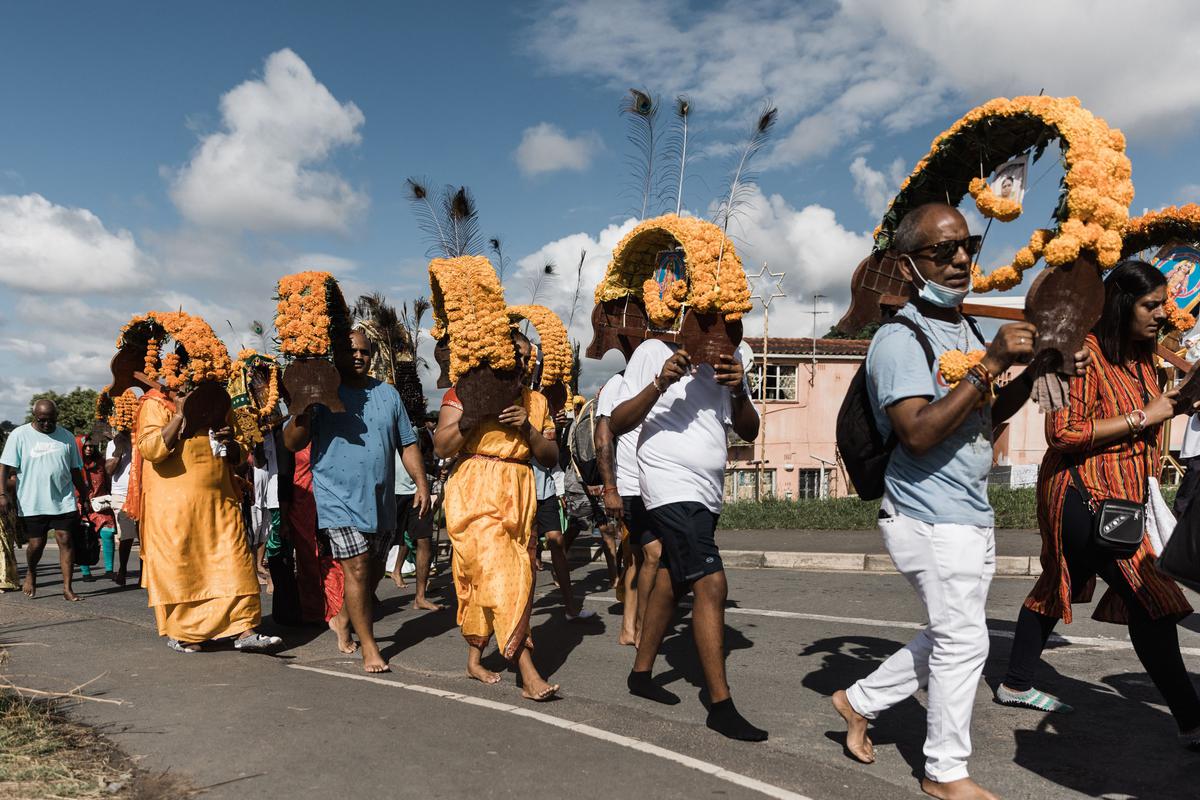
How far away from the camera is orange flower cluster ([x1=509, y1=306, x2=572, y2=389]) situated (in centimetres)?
725

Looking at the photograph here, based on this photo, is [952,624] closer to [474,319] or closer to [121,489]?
[474,319]

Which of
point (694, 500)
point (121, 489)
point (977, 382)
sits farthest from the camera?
point (121, 489)

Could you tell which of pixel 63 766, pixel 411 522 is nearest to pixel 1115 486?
pixel 63 766

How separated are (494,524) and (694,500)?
120 centimetres

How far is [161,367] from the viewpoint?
6262 mm

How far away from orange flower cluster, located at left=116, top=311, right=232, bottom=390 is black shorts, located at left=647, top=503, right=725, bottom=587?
128 inches

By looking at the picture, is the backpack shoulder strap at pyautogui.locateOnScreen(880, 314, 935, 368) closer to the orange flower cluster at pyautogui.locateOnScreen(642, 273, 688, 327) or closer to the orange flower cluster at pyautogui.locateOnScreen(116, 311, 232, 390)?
the orange flower cluster at pyautogui.locateOnScreen(642, 273, 688, 327)

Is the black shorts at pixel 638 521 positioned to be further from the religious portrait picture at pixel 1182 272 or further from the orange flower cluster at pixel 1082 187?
the religious portrait picture at pixel 1182 272

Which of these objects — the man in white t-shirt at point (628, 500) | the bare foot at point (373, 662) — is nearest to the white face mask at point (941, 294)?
the man in white t-shirt at point (628, 500)

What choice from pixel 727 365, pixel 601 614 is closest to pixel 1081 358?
pixel 727 365

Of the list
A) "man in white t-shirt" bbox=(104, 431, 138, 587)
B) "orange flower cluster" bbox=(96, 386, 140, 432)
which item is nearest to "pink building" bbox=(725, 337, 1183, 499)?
"man in white t-shirt" bbox=(104, 431, 138, 587)

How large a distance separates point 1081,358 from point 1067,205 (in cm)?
58

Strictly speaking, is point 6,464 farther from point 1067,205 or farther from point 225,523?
point 1067,205

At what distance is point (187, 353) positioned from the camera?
616cm
